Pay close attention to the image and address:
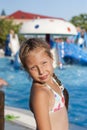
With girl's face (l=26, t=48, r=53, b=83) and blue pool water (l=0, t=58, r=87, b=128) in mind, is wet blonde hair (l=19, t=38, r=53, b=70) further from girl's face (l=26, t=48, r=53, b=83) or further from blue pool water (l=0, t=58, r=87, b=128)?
blue pool water (l=0, t=58, r=87, b=128)

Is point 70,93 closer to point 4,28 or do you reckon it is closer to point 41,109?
point 41,109

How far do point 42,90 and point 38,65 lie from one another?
0.13 metres

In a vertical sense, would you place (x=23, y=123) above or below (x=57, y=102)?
below

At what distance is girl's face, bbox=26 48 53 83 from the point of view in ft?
5.67

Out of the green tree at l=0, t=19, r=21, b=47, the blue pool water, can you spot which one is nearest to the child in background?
the blue pool water

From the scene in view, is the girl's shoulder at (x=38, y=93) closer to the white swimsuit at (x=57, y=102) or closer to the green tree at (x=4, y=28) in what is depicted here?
the white swimsuit at (x=57, y=102)

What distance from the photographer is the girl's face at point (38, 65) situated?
173 cm

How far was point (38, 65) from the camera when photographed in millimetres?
1730

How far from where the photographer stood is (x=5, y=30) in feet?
86.2

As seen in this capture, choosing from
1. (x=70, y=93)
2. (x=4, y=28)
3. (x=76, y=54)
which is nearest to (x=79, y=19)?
(x=4, y=28)

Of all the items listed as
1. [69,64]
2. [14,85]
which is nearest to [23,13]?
[69,64]

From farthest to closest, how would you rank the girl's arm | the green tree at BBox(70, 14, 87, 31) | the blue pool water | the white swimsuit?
the green tree at BBox(70, 14, 87, 31) < the blue pool water < the white swimsuit < the girl's arm

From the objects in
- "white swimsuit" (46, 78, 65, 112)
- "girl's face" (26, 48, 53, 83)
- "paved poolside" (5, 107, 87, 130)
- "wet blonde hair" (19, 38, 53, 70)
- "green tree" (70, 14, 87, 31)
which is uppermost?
"wet blonde hair" (19, 38, 53, 70)

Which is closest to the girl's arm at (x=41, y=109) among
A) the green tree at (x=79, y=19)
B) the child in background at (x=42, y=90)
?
the child in background at (x=42, y=90)
